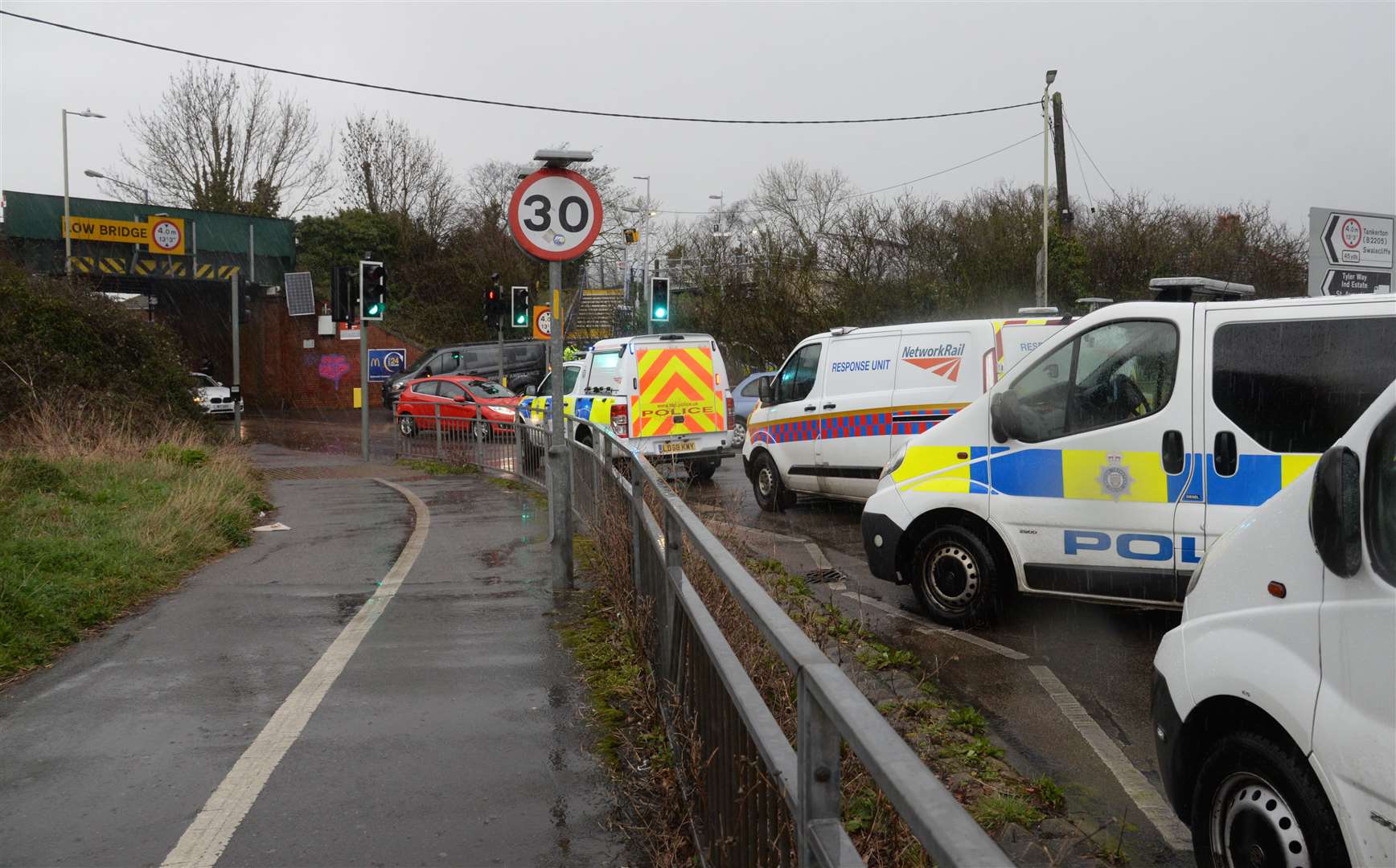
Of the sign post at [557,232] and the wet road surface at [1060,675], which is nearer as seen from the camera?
the wet road surface at [1060,675]

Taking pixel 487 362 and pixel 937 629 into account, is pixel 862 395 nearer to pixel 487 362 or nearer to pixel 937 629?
pixel 937 629

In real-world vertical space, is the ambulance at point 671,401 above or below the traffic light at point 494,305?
below

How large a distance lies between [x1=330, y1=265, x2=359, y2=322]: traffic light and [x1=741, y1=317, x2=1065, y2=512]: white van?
31.0 ft

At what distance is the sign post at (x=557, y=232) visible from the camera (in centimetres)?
746

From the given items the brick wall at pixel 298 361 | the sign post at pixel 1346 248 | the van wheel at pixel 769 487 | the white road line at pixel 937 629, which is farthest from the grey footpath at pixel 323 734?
the brick wall at pixel 298 361

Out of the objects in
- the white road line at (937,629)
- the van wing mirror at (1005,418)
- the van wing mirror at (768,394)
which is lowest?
the white road line at (937,629)

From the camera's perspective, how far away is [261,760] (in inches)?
185

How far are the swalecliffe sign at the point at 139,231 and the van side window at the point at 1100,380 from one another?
39.2m

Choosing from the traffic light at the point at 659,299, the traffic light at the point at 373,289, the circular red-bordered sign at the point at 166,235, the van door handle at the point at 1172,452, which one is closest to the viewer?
the van door handle at the point at 1172,452

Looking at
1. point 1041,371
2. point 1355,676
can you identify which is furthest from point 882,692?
point 1355,676

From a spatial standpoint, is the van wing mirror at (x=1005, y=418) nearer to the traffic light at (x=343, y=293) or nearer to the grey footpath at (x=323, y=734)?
the grey footpath at (x=323, y=734)

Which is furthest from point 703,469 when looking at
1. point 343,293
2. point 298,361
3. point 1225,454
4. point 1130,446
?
point 298,361

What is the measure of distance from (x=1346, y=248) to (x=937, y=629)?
9362mm

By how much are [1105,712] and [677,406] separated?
10993 millimetres
